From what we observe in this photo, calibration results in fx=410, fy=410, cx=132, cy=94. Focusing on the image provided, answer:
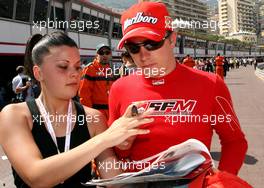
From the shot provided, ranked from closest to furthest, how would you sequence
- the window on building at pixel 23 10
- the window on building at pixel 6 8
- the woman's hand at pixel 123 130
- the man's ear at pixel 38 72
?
1. the woman's hand at pixel 123 130
2. the man's ear at pixel 38 72
3. the window on building at pixel 6 8
4. the window on building at pixel 23 10

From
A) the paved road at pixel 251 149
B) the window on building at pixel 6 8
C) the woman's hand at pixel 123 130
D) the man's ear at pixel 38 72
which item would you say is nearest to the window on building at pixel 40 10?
the window on building at pixel 6 8

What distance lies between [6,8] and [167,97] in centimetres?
1744

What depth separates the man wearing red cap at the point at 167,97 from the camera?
1913 millimetres

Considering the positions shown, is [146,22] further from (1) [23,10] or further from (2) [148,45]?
(1) [23,10]

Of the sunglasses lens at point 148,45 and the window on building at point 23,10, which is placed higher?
the window on building at point 23,10

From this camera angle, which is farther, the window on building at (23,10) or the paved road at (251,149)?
the window on building at (23,10)

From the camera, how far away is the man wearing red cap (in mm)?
1913

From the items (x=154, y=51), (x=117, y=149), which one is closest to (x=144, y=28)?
(x=154, y=51)

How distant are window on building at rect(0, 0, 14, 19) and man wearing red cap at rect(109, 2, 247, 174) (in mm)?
16894

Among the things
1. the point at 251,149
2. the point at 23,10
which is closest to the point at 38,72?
the point at 251,149

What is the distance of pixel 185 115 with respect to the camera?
1945 millimetres

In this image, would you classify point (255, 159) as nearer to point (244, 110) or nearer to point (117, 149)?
point (117, 149)

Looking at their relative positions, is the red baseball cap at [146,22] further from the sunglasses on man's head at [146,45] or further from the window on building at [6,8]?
the window on building at [6,8]

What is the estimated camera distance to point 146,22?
6.23 feet
